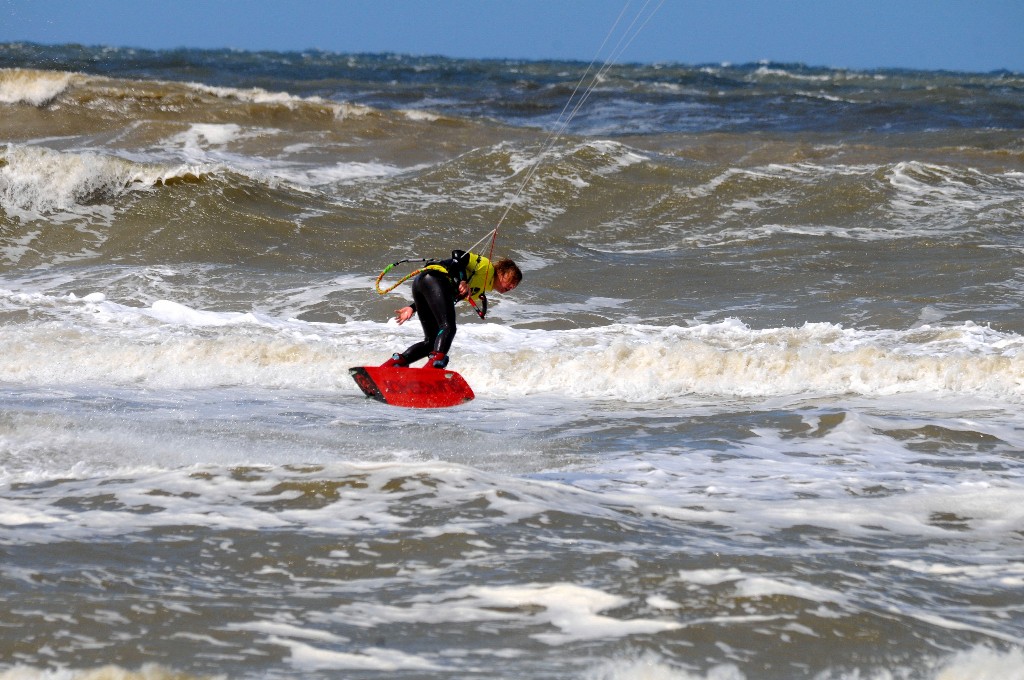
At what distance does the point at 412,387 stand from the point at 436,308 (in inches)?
25.4

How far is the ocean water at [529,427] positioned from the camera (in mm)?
3586

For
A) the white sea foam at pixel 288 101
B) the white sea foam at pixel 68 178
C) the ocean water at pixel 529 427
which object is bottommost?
the ocean water at pixel 529 427

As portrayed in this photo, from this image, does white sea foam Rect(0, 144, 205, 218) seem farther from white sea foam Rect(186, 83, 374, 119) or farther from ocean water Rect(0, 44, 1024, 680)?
white sea foam Rect(186, 83, 374, 119)

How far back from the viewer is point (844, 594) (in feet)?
12.9

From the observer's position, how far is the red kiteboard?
7.80 meters

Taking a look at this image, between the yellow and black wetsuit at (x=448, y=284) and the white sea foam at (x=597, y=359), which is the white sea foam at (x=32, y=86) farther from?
the yellow and black wetsuit at (x=448, y=284)

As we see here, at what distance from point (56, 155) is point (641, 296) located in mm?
9637

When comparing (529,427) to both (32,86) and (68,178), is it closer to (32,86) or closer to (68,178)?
(68,178)

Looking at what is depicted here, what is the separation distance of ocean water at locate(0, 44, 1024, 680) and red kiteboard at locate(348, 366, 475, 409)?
11 centimetres

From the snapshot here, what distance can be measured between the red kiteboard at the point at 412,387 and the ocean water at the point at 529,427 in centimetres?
11

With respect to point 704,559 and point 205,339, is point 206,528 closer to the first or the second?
point 704,559

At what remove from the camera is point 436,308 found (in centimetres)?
815

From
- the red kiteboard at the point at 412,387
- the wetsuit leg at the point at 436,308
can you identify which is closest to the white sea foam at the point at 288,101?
the wetsuit leg at the point at 436,308

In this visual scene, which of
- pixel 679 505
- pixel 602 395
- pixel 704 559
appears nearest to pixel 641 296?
pixel 602 395
